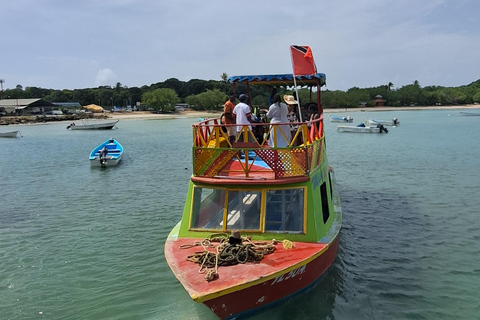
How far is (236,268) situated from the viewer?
694cm

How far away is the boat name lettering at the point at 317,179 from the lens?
8678 mm

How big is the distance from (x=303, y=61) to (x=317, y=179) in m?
3.53

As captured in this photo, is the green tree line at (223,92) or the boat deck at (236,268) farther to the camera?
the green tree line at (223,92)

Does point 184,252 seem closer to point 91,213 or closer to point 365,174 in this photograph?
point 91,213

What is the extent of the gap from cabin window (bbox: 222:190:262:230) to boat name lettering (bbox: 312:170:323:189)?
3.96 ft

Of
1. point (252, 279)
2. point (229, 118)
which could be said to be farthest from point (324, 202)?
point (252, 279)

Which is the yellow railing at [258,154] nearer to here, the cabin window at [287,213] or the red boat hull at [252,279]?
the cabin window at [287,213]

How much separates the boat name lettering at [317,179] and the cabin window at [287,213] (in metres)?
0.52

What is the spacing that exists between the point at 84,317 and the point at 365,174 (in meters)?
17.5

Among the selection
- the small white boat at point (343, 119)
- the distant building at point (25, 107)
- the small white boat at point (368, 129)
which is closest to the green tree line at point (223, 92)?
the distant building at point (25, 107)

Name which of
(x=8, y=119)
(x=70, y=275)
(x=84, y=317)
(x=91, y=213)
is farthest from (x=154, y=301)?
(x=8, y=119)

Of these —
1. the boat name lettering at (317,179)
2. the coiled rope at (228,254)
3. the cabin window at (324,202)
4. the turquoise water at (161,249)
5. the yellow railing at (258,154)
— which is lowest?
the turquoise water at (161,249)

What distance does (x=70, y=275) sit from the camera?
10.2 meters

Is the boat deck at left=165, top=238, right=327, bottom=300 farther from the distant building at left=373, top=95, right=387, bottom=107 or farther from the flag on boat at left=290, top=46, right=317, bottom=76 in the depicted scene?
the distant building at left=373, top=95, right=387, bottom=107
